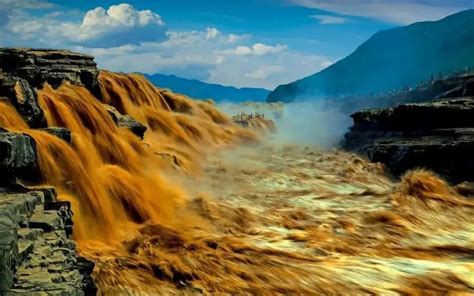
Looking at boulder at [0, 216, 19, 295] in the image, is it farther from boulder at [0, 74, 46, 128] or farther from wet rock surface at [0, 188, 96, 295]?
boulder at [0, 74, 46, 128]

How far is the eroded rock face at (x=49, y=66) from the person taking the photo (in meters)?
21.0

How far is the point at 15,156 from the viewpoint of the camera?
10664mm

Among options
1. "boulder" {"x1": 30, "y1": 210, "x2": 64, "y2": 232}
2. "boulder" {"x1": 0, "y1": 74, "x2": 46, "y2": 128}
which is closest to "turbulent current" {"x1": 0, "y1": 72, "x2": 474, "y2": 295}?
"boulder" {"x1": 0, "y1": 74, "x2": 46, "y2": 128}

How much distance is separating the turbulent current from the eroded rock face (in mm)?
947

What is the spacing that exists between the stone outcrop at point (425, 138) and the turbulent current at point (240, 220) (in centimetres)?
102

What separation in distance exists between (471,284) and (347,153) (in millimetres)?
19863

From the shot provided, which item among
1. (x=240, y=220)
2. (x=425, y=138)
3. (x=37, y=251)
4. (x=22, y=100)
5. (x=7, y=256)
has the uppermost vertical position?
(x=22, y=100)

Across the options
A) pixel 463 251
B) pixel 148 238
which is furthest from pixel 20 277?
pixel 463 251

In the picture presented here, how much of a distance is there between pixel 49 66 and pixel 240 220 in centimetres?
1218

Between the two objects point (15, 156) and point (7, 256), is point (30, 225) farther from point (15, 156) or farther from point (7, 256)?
point (7, 256)

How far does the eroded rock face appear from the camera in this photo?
21047 mm

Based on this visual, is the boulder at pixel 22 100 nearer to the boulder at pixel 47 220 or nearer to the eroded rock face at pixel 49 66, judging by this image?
the eroded rock face at pixel 49 66

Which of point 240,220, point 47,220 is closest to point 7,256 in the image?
point 47,220

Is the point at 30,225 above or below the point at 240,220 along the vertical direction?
above
